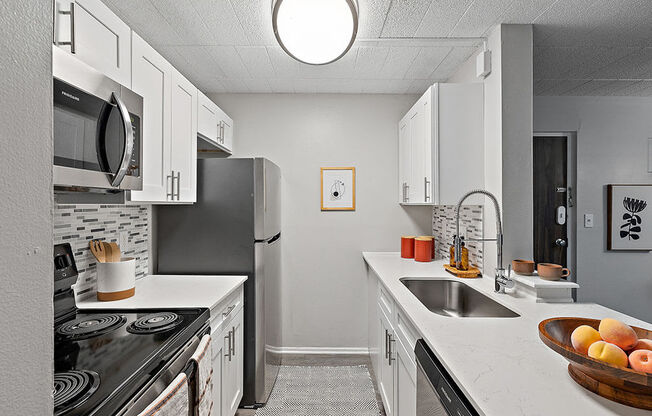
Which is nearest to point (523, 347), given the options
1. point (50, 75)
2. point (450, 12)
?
point (50, 75)

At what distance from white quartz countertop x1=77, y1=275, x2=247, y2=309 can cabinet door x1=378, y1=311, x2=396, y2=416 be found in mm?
949

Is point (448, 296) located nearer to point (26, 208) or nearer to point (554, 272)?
point (554, 272)

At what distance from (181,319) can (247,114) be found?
228 centimetres

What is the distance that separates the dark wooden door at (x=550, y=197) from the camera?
3.45 m

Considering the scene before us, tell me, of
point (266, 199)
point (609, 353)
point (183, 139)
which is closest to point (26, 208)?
point (609, 353)

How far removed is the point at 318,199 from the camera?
11.4 ft

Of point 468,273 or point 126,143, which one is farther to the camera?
point 468,273

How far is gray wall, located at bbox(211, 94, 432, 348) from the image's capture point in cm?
344

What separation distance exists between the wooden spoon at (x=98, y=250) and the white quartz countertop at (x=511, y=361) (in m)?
1.54

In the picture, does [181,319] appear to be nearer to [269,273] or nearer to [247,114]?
[269,273]

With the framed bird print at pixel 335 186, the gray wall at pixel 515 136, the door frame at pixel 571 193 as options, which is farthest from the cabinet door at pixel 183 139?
the door frame at pixel 571 193

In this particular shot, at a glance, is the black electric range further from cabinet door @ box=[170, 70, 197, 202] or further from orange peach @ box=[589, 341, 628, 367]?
orange peach @ box=[589, 341, 628, 367]

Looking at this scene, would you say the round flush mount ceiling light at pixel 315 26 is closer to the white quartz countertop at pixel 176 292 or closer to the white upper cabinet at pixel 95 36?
the white upper cabinet at pixel 95 36

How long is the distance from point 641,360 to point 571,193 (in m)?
3.09
